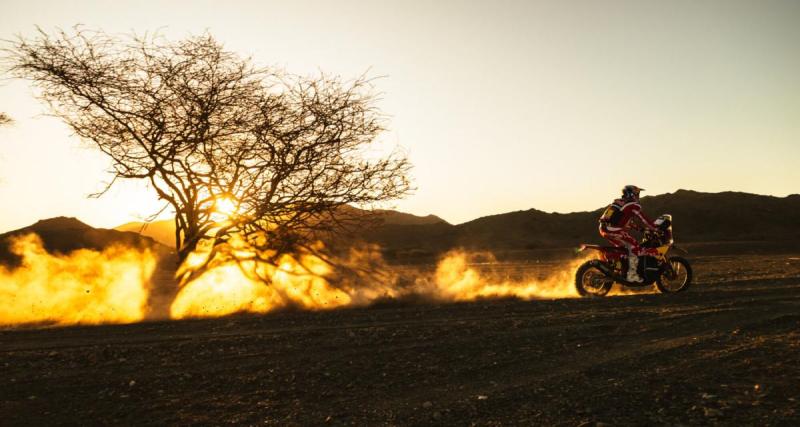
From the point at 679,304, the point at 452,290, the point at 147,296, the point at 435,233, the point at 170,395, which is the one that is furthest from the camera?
the point at 435,233

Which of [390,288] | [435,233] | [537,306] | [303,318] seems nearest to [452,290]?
[390,288]

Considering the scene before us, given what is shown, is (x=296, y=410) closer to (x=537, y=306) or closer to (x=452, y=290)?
(x=537, y=306)

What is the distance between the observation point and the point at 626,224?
47.0ft

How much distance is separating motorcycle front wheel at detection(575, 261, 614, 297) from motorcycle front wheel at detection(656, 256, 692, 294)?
1297mm

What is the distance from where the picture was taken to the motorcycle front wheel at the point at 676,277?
573 inches

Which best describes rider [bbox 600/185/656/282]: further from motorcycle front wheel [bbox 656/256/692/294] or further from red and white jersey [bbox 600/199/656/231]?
motorcycle front wheel [bbox 656/256/692/294]

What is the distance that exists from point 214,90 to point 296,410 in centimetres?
1120

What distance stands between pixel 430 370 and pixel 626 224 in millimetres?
9069

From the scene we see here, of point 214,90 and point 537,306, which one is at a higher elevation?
point 214,90

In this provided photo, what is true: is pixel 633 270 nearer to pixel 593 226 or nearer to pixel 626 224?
pixel 626 224

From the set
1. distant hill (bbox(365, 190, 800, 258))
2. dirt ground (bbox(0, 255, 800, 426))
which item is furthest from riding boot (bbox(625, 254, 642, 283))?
distant hill (bbox(365, 190, 800, 258))

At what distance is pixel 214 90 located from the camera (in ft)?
49.2

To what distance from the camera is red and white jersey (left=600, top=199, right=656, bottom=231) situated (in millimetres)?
14023

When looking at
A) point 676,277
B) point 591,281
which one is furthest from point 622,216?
point 676,277
